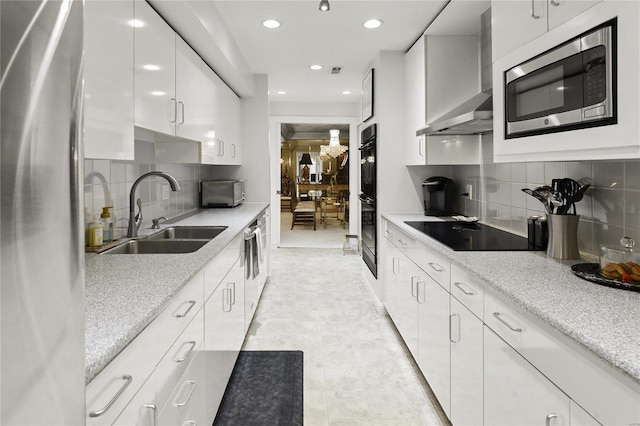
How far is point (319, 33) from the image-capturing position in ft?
10.8

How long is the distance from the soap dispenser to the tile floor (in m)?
1.37

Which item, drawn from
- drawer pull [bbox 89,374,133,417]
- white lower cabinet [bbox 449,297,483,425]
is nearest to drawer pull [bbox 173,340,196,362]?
drawer pull [bbox 89,374,133,417]

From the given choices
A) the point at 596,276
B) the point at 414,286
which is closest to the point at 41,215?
the point at 596,276

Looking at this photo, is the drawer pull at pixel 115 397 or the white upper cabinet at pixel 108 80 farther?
the white upper cabinet at pixel 108 80

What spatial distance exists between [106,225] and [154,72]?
31.7 inches

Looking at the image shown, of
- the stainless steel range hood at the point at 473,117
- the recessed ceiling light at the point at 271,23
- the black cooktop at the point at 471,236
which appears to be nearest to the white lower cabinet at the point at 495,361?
the black cooktop at the point at 471,236

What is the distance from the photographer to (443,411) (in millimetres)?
2119

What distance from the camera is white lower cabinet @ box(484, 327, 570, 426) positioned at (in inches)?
42.3

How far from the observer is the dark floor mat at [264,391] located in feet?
6.90

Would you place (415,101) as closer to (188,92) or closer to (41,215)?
(188,92)

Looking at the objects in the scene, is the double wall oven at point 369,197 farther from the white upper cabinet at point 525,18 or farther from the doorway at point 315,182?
the doorway at point 315,182

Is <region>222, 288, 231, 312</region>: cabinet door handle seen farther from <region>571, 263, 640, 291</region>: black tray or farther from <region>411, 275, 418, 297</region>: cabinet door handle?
<region>571, 263, 640, 291</region>: black tray

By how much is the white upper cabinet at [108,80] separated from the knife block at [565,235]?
1816mm

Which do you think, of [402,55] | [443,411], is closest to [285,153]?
[402,55]
